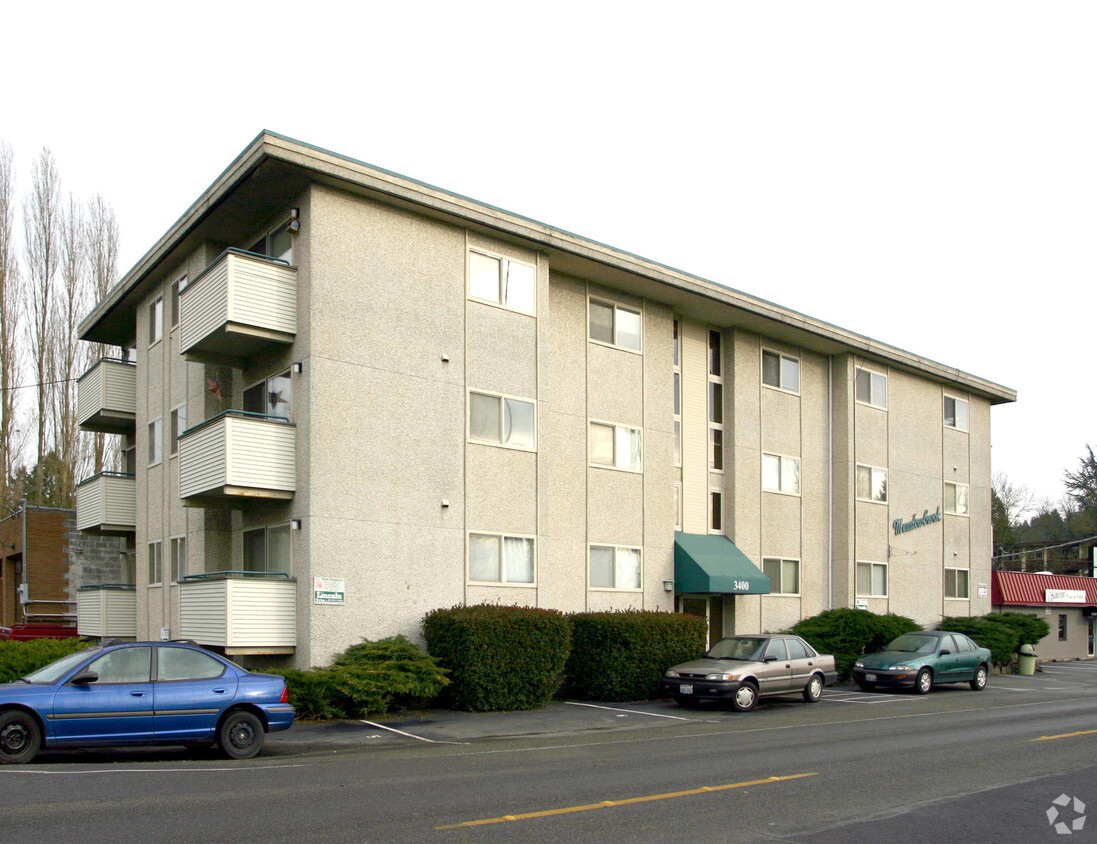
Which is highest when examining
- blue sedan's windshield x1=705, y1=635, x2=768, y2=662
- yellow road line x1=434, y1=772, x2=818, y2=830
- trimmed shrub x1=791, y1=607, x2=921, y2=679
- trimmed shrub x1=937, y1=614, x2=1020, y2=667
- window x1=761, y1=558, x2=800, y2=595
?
window x1=761, y1=558, x2=800, y2=595

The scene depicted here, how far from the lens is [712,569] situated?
25672 millimetres

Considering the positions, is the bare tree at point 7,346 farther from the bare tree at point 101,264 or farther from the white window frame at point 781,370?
the white window frame at point 781,370

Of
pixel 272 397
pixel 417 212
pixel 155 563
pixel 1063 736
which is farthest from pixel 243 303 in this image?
pixel 1063 736

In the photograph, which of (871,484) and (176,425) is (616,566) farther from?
(871,484)

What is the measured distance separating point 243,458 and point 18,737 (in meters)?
7.66

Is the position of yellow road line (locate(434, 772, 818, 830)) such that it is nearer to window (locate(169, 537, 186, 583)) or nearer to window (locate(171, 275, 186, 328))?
window (locate(169, 537, 186, 583))

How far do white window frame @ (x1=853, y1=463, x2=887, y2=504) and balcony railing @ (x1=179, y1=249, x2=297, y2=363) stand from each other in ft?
62.0

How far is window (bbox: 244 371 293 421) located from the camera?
20391 mm

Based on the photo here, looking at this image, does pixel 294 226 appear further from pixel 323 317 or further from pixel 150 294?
pixel 150 294

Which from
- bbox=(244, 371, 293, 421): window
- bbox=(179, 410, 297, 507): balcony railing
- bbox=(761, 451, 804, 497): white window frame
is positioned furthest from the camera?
bbox=(761, 451, 804, 497): white window frame

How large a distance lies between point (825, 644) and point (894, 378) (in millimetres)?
10397

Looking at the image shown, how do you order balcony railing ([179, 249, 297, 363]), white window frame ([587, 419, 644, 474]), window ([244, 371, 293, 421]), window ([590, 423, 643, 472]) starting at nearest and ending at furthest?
balcony railing ([179, 249, 297, 363]) < window ([244, 371, 293, 421]) < white window frame ([587, 419, 644, 474]) < window ([590, 423, 643, 472])

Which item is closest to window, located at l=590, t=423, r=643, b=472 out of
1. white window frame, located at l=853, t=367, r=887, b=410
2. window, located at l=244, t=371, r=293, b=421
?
window, located at l=244, t=371, r=293, b=421

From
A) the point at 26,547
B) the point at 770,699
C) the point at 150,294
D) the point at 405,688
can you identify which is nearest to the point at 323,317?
the point at 405,688
